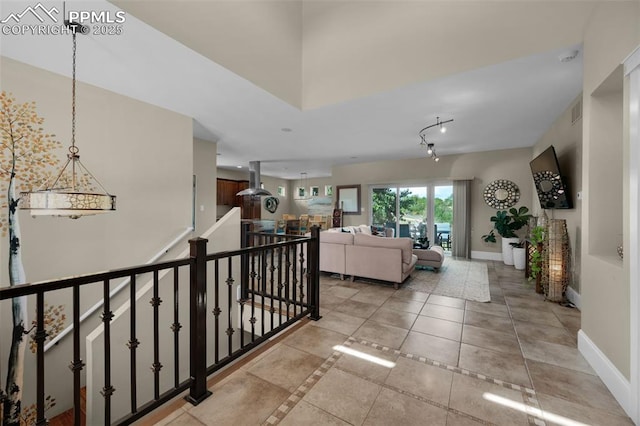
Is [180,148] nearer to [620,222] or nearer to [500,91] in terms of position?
[500,91]

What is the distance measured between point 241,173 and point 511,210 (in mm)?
9004

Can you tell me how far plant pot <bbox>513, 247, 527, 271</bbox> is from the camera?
5421mm

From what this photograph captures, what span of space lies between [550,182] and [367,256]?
9.97 ft

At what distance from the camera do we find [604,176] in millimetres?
2127

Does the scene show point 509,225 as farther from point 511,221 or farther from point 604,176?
point 604,176

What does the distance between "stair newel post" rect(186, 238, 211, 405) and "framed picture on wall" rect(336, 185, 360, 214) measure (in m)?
7.18

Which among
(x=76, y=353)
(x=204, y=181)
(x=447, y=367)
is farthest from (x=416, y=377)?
(x=204, y=181)

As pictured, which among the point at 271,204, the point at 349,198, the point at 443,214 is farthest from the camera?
the point at 271,204

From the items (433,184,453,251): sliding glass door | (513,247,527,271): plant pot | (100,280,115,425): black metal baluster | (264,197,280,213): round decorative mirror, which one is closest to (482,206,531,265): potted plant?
(513,247,527,271): plant pot

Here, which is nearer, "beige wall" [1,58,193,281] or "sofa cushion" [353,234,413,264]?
"beige wall" [1,58,193,281]

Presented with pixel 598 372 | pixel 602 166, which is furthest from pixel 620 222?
pixel 598 372

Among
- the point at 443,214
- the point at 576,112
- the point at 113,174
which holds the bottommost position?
the point at 443,214

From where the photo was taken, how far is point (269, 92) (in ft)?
11.0

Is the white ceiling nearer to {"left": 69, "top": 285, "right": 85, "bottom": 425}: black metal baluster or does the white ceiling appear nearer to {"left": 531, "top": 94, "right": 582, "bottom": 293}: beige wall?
{"left": 531, "top": 94, "right": 582, "bottom": 293}: beige wall
